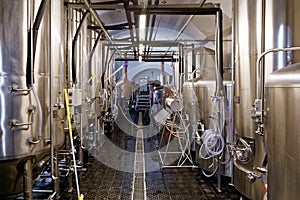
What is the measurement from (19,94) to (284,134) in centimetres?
169

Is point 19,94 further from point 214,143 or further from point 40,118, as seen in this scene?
point 214,143

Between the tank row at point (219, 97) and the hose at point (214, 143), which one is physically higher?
the tank row at point (219, 97)

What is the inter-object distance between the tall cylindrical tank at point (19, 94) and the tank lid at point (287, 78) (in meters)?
1.62

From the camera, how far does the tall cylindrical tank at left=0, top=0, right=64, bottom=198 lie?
1973mm

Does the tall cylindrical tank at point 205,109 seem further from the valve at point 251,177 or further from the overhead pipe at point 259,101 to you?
the overhead pipe at point 259,101

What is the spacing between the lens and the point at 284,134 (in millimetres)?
1430

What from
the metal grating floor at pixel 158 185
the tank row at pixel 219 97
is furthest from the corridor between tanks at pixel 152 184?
the tank row at pixel 219 97

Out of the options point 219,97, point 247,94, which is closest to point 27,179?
point 247,94

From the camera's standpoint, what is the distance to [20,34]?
2049mm

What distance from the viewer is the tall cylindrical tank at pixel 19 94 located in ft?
6.47

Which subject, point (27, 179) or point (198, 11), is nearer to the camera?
point (27, 179)

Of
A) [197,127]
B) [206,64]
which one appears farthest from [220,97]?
[206,64]

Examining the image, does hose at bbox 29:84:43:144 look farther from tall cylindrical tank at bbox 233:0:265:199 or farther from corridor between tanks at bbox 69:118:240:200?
tall cylindrical tank at bbox 233:0:265:199

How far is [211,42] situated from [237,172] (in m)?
3.58
